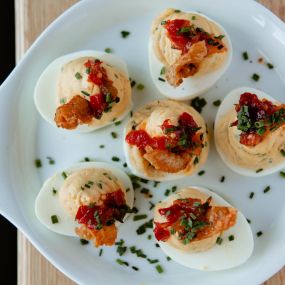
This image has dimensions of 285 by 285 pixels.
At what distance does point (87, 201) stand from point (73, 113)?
40 cm

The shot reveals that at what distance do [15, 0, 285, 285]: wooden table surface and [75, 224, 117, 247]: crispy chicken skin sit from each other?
36 centimetres

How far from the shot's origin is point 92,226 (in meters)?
2.46

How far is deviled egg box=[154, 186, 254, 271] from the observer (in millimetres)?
2457

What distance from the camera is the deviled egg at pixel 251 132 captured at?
2.40 metres

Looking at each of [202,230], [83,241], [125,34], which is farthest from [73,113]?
[202,230]

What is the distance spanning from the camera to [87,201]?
2463mm

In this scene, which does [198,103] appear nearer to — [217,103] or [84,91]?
[217,103]

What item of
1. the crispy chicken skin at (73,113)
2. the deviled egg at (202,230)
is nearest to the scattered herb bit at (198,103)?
the deviled egg at (202,230)

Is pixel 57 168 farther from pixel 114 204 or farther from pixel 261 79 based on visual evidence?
pixel 261 79

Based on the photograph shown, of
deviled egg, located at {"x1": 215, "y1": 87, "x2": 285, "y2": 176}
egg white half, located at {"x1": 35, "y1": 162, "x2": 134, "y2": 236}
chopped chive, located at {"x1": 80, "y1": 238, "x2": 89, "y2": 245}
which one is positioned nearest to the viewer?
deviled egg, located at {"x1": 215, "y1": 87, "x2": 285, "y2": 176}

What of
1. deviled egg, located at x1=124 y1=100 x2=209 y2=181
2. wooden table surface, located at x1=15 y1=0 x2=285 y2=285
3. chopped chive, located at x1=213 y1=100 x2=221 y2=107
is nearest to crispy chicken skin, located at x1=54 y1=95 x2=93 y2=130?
deviled egg, located at x1=124 y1=100 x2=209 y2=181

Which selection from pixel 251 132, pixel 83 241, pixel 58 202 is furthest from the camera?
pixel 83 241

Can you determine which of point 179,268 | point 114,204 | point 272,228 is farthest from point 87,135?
point 272,228

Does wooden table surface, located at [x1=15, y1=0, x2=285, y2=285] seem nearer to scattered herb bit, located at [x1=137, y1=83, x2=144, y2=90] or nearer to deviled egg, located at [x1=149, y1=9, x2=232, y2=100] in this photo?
deviled egg, located at [x1=149, y1=9, x2=232, y2=100]
